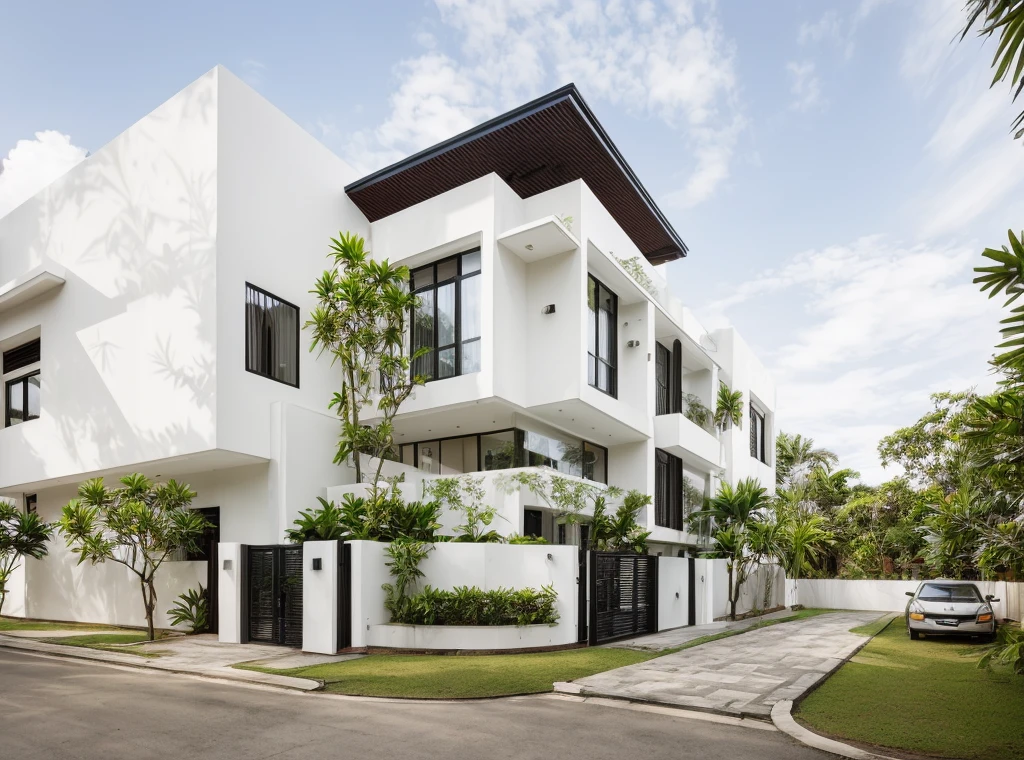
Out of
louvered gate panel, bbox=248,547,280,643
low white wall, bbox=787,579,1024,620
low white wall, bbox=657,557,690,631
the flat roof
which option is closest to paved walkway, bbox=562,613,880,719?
low white wall, bbox=657,557,690,631

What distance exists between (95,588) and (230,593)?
7.97m

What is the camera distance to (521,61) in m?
12.4

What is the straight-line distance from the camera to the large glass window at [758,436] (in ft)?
110

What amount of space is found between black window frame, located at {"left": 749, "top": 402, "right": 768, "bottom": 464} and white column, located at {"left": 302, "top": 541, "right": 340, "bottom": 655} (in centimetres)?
2397

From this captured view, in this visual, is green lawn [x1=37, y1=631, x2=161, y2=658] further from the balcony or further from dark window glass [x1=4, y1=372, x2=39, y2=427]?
the balcony

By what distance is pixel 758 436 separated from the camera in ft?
115

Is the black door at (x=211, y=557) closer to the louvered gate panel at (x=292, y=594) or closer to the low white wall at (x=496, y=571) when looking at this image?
the louvered gate panel at (x=292, y=594)

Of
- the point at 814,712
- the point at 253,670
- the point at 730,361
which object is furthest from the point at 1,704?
the point at 730,361

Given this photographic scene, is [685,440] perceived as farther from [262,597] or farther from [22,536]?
[22,536]

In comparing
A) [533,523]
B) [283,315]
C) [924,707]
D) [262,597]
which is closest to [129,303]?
[283,315]

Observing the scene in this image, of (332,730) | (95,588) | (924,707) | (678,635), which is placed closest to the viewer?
(332,730)

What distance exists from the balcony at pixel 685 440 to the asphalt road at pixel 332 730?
1309 cm

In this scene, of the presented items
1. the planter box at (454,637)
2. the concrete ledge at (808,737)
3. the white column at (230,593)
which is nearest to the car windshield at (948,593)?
the planter box at (454,637)

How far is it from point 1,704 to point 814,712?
9.21 meters
